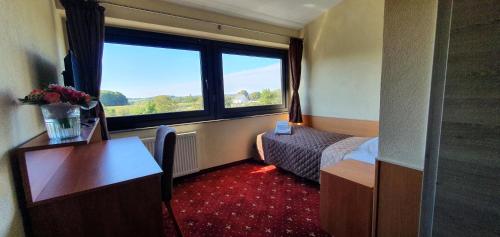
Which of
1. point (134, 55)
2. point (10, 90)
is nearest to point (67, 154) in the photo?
point (10, 90)

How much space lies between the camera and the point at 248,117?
3398mm

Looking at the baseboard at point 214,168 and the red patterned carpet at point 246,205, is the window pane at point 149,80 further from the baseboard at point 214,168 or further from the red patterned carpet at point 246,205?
the red patterned carpet at point 246,205

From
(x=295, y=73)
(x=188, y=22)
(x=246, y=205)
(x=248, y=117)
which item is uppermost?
(x=188, y=22)

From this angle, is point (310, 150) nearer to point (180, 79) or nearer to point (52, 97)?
point (180, 79)

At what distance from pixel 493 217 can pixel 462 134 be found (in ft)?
1.04

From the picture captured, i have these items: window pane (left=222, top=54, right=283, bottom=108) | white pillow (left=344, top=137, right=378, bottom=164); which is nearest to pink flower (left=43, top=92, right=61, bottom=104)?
white pillow (left=344, top=137, right=378, bottom=164)

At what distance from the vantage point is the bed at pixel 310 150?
6.86ft

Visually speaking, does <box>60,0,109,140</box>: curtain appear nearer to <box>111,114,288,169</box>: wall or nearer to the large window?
the large window

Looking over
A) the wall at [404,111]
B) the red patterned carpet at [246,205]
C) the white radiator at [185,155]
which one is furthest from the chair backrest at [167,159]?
the wall at [404,111]

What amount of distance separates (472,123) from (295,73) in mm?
3005


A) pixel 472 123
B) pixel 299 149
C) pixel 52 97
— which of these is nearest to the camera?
pixel 472 123

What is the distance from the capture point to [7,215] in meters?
0.73

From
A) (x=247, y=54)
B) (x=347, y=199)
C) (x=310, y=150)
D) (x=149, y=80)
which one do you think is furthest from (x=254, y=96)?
(x=347, y=199)

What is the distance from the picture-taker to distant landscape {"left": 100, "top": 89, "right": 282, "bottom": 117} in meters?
2.41
